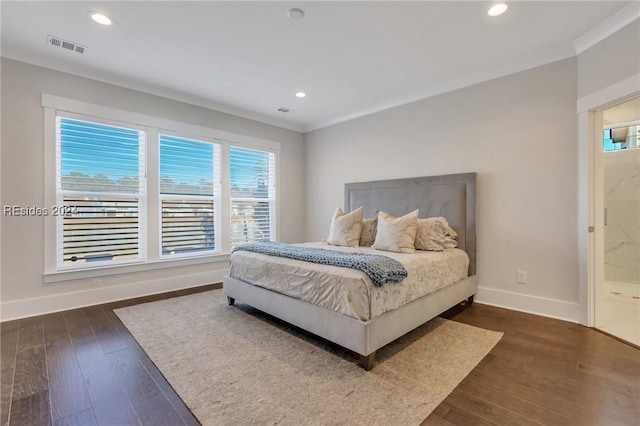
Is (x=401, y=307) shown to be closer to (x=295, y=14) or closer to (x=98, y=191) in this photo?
(x=295, y=14)

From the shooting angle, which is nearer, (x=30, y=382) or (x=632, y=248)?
(x=30, y=382)

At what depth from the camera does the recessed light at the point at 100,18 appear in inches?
94.6

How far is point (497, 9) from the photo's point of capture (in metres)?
2.31

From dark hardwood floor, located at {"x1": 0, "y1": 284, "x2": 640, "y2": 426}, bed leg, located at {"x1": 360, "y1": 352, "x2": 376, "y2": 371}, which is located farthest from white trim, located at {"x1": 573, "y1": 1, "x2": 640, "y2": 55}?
bed leg, located at {"x1": 360, "y1": 352, "x2": 376, "y2": 371}

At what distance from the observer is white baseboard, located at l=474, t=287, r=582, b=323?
2865 millimetres

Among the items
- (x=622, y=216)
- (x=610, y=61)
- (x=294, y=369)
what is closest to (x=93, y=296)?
(x=294, y=369)

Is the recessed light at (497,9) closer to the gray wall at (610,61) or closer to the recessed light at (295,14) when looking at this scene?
the gray wall at (610,61)

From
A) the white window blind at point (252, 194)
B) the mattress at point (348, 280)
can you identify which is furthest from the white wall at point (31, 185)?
the mattress at point (348, 280)

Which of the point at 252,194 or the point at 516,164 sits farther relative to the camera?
the point at 252,194

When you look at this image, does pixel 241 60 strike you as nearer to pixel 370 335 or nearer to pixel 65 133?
pixel 65 133

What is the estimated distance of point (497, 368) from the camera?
2029mm

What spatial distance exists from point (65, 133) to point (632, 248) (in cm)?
731

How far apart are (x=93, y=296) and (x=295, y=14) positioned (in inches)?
148

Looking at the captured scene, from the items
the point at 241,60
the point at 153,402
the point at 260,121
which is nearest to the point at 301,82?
the point at 241,60
